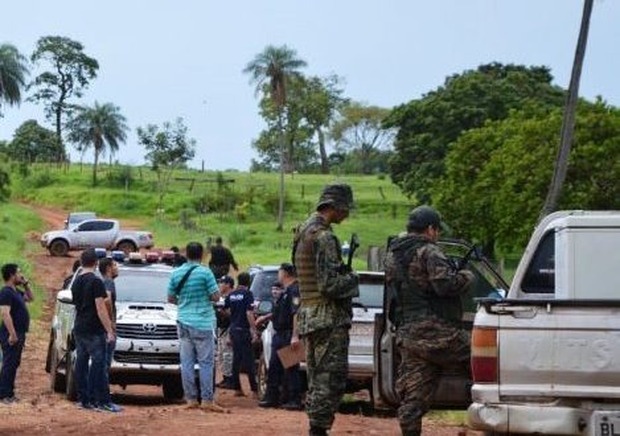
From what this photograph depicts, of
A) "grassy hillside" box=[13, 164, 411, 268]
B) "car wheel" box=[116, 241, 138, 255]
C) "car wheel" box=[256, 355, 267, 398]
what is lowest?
"car wheel" box=[256, 355, 267, 398]

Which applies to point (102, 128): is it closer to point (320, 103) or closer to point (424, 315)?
point (320, 103)

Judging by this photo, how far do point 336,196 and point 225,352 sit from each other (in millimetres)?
8165

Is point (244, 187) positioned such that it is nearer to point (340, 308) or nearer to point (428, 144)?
point (428, 144)

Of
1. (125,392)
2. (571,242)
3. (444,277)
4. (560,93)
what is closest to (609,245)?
(571,242)

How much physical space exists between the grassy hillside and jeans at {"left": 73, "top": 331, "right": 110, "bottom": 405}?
32789 millimetres

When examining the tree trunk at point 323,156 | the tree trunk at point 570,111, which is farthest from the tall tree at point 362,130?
the tree trunk at point 570,111

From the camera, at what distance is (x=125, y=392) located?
17.0 m

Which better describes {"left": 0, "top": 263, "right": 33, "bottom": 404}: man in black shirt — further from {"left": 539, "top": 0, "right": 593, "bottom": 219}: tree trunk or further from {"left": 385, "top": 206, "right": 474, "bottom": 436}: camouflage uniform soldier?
{"left": 539, "top": 0, "right": 593, "bottom": 219}: tree trunk

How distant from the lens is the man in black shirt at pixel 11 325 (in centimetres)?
1378

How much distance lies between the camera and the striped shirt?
12.6 metres

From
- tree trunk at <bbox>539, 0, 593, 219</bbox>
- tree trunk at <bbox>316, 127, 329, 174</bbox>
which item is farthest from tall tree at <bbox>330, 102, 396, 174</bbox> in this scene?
tree trunk at <bbox>539, 0, 593, 219</bbox>

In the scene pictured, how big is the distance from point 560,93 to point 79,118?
127 ft

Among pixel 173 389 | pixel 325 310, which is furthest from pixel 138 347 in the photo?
pixel 325 310

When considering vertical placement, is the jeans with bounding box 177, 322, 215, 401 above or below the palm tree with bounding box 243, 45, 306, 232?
below
